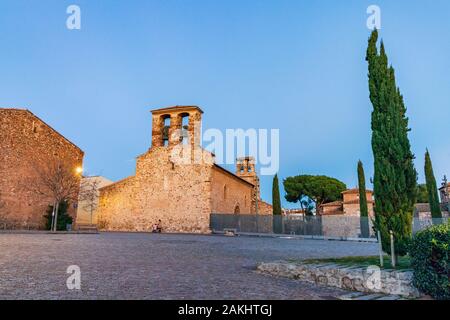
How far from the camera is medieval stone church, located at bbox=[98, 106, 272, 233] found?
24734 millimetres

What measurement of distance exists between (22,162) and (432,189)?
30.0 m

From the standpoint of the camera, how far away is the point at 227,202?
92.3 ft

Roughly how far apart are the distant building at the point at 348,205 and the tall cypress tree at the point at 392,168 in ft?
98.9

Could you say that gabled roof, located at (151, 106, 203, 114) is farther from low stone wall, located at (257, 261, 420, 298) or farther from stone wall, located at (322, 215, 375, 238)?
low stone wall, located at (257, 261, 420, 298)

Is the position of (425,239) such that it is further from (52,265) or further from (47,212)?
(47,212)

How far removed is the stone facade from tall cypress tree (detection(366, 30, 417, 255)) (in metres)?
20.7

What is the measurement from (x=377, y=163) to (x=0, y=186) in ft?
67.9

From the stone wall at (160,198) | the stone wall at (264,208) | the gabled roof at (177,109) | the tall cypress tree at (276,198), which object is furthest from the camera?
the stone wall at (264,208)

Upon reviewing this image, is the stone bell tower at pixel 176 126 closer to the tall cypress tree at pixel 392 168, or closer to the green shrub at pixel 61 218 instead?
the green shrub at pixel 61 218

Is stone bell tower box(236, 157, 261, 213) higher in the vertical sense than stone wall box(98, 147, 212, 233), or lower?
higher

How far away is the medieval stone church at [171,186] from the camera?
24.7m

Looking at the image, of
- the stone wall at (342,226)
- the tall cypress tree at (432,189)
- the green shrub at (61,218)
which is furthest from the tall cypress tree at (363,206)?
the green shrub at (61,218)

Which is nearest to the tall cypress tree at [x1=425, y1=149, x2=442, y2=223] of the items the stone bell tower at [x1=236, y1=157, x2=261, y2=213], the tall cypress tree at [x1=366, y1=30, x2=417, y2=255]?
the stone bell tower at [x1=236, y1=157, x2=261, y2=213]
